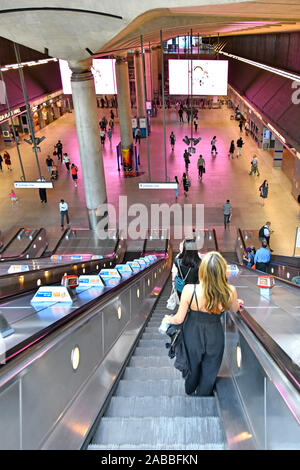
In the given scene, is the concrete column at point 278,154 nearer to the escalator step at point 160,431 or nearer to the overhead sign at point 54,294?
the overhead sign at point 54,294

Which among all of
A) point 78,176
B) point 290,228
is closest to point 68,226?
point 78,176

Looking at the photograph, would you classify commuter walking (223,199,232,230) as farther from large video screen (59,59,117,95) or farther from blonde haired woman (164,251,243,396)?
blonde haired woman (164,251,243,396)

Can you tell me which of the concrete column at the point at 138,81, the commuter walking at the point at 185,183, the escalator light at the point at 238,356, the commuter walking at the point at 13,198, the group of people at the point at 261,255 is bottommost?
the group of people at the point at 261,255

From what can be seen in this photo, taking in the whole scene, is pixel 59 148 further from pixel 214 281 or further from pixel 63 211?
pixel 214 281

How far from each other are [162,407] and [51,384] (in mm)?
1138

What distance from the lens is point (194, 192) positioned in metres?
18.1

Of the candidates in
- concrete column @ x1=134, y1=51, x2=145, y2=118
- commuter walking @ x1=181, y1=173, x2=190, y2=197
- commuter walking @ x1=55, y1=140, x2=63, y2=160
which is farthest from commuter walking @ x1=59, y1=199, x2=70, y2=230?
concrete column @ x1=134, y1=51, x2=145, y2=118

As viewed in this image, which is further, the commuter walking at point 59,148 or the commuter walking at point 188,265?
the commuter walking at point 59,148

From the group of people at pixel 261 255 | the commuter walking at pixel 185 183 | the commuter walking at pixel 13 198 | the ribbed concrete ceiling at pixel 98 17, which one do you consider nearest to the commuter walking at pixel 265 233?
the group of people at pixel 261 255

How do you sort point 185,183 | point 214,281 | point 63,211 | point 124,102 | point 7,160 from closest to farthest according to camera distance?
point 214,281 → point 63,211 → point 185,183 → point 7,160 → point 124,102

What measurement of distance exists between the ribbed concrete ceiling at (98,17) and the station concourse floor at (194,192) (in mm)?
6606

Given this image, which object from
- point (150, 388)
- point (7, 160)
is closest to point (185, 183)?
point (7, 160)

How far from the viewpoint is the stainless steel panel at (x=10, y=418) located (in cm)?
171
